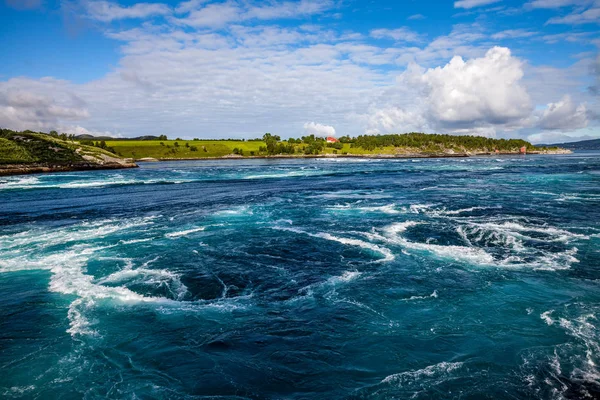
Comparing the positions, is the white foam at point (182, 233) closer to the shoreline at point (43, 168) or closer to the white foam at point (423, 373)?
the white foam at point (423, 373)

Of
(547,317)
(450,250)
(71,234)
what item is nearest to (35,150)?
(71,234)

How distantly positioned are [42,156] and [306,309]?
160 m

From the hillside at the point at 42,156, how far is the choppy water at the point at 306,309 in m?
112

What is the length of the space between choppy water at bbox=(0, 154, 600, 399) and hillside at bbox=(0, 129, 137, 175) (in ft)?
369

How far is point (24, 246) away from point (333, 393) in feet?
110

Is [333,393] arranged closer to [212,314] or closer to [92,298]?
[212,314]

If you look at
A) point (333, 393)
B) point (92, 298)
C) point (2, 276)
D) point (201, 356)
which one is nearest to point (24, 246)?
point (2, 276)

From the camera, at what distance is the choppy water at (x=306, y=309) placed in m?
14.2

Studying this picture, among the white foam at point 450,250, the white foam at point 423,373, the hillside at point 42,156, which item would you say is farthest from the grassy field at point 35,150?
the white foam at point 423,373

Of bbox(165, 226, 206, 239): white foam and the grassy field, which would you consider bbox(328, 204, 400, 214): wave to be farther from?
the grassy field

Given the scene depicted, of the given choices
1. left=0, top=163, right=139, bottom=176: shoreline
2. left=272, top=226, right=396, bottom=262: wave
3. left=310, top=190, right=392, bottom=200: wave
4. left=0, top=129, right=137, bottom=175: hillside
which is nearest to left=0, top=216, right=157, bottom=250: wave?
left=272, top=226, right=396, bottom=262: wave

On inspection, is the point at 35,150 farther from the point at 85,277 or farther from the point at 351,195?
the point at 85,277

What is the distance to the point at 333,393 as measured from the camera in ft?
44.5

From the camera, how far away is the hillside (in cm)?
12975
